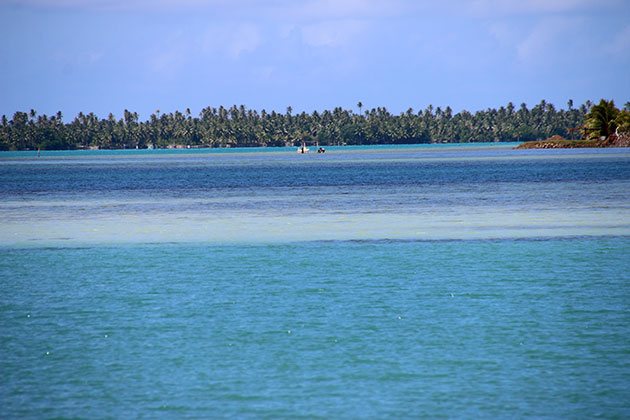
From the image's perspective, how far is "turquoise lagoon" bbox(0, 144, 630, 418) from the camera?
15180mm

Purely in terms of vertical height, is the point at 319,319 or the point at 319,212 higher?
the point at 319,319

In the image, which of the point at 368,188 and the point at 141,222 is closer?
the point at 141,222

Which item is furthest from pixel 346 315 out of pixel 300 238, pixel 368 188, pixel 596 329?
pixel 368 188

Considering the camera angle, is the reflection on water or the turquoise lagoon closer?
the turquoise lagoon

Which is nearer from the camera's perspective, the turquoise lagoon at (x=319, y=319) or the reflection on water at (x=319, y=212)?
the turquoise lagoon at (x=319, y=319)

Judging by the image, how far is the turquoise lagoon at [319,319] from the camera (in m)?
15.2

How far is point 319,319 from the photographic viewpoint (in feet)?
68.2

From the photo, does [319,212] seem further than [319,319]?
Yes

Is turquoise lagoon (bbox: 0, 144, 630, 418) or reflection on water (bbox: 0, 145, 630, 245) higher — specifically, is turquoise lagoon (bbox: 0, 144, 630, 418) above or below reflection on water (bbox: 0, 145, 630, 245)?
above

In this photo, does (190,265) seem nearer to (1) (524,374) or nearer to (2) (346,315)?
(2) (346,315)

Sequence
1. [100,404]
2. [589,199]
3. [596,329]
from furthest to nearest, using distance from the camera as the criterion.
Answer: [589,199] → [596,329] → [100,404]

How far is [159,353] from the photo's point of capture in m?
18.0

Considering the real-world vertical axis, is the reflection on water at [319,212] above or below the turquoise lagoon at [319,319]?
below

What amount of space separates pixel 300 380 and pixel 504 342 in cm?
434
